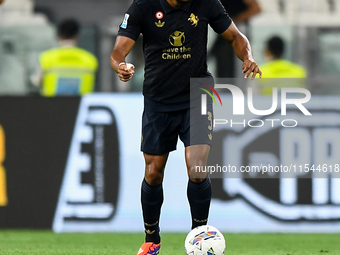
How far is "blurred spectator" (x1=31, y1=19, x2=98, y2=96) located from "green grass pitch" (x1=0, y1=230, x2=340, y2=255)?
1627 mm

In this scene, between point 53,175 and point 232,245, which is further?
point 53,175

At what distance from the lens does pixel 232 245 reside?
20.5 feet

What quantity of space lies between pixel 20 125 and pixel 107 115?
2.94 feet

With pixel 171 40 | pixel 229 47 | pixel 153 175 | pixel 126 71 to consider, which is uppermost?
pixel 229 47

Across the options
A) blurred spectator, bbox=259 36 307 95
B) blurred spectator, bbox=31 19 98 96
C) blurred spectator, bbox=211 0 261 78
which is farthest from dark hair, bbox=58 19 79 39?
blurred spectator, bbox=259 36 307 95

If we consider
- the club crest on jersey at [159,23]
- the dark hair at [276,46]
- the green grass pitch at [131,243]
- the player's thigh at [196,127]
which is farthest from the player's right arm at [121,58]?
the dark hair at [276,46]

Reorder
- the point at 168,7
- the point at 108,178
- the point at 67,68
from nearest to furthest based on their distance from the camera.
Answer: the point at 168,7 → the point at 108,178 → the point at 67,68

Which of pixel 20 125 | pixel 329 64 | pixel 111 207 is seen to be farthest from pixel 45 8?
pixel 329 64

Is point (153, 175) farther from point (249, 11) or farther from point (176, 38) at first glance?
point (249, 11)

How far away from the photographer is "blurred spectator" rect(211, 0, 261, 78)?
314 inches

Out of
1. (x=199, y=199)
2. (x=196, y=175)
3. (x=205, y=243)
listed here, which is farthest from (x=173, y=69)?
(x=205, y=243)

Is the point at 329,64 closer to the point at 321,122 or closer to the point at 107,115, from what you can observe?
A: the point at 321,122

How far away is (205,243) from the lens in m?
4.64

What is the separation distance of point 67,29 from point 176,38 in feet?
11.0
